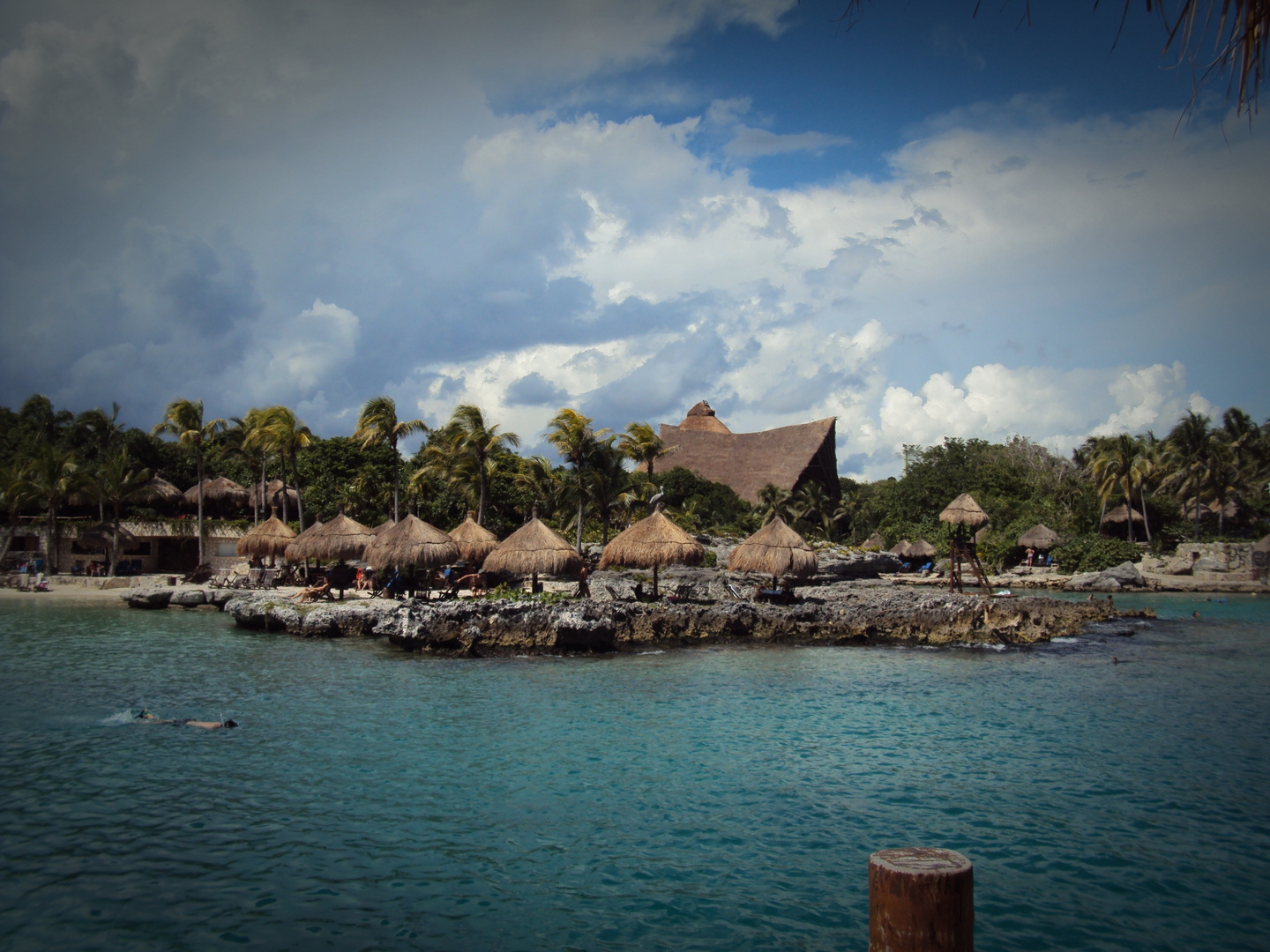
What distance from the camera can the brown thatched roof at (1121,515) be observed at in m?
37.0

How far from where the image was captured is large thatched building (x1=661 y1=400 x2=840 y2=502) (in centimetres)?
4447

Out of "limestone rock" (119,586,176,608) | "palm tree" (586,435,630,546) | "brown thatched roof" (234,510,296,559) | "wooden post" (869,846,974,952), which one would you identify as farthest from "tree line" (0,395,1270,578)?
"wooden post" (869,846,974,952)

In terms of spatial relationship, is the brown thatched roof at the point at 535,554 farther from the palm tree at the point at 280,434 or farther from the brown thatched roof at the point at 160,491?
the brown thatched roof at the point at 160,491

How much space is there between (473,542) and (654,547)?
5.82 meters

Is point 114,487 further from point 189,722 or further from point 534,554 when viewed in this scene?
point 189,722

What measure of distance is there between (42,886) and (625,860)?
13.2 ft

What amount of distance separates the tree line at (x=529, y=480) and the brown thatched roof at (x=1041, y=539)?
802 mm

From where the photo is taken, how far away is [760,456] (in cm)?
4666

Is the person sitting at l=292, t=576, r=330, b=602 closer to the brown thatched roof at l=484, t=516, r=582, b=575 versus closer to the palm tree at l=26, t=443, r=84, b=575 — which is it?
the brown thatched roof at l=484, t=516, r=582, b=575

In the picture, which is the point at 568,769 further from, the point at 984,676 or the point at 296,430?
the point at 296,430

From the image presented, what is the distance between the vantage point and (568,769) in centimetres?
777

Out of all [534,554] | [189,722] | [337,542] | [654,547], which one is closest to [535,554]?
[534,554]

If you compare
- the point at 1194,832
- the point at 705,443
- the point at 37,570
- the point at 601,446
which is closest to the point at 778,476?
the point at 705,443

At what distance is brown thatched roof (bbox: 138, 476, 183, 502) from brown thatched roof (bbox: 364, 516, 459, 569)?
66.4 ft
